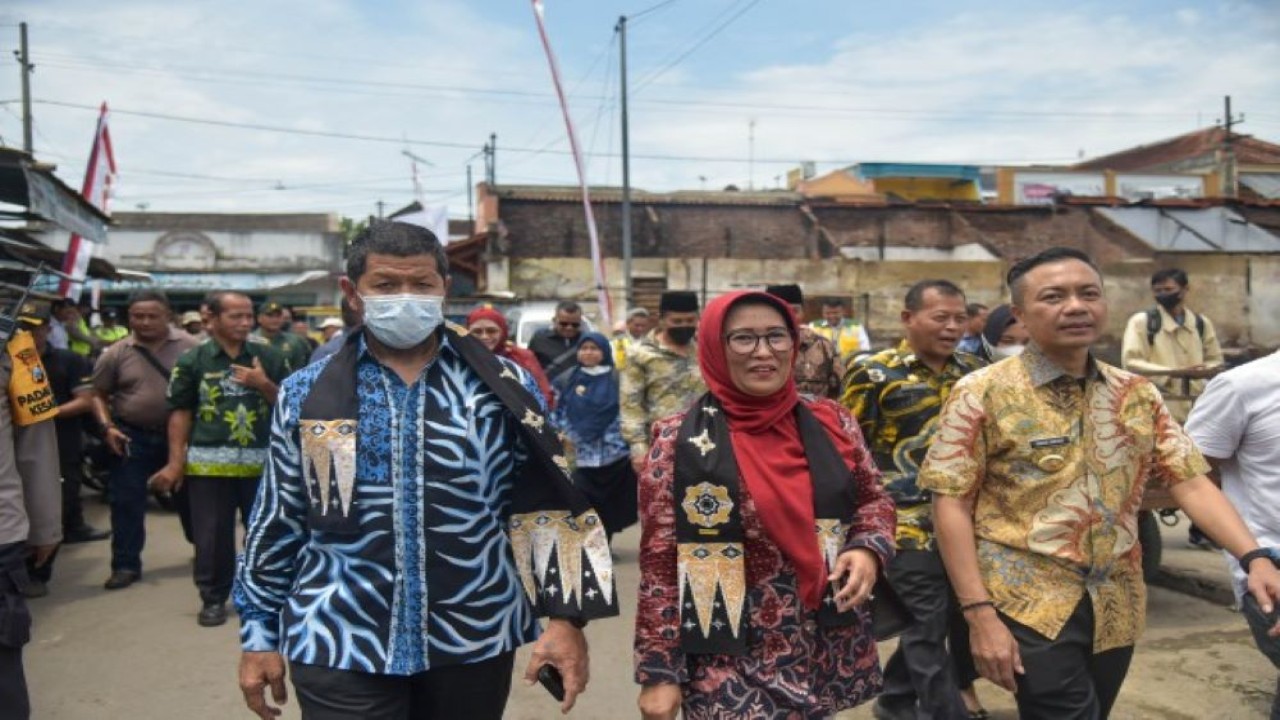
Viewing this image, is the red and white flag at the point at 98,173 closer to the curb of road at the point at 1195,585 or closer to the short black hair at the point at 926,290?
the short black hair at the point at 926,290

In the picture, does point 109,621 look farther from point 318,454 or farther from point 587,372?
point 318,454

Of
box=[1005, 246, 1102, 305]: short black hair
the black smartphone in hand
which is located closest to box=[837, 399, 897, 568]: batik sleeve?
box=[1005, 246, 1102, 305]: short black hair

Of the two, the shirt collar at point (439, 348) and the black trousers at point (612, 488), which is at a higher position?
the shirt collar at point (439, 348)

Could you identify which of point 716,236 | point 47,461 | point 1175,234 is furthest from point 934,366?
point 1175,234

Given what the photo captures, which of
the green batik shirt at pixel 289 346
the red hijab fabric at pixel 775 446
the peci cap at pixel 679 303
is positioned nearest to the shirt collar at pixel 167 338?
the green batik shirt at pixel 289 346

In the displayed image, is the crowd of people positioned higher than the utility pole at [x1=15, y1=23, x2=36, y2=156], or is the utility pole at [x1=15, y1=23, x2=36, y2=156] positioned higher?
the utility pole at [x1=15, y1=23, x2=36, y2=156]

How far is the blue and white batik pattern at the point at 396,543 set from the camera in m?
2.46

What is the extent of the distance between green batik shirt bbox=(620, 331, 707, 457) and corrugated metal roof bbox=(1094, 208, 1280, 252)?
29243mm

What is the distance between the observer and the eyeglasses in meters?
2.77

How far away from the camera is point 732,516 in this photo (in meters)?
2.64

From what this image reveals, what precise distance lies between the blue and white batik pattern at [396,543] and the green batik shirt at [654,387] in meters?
3.84

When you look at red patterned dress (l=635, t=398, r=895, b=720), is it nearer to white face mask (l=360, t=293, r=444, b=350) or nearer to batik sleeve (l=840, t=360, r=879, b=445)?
white face mask (l=360, t=293, r=444, b=350)

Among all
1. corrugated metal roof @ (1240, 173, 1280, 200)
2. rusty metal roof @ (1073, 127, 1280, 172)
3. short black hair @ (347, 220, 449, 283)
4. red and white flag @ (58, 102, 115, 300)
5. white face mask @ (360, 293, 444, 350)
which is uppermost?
rusty metal roof @ (1073, 127, 1280, 172)

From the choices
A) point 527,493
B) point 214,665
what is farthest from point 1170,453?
point 214,665
